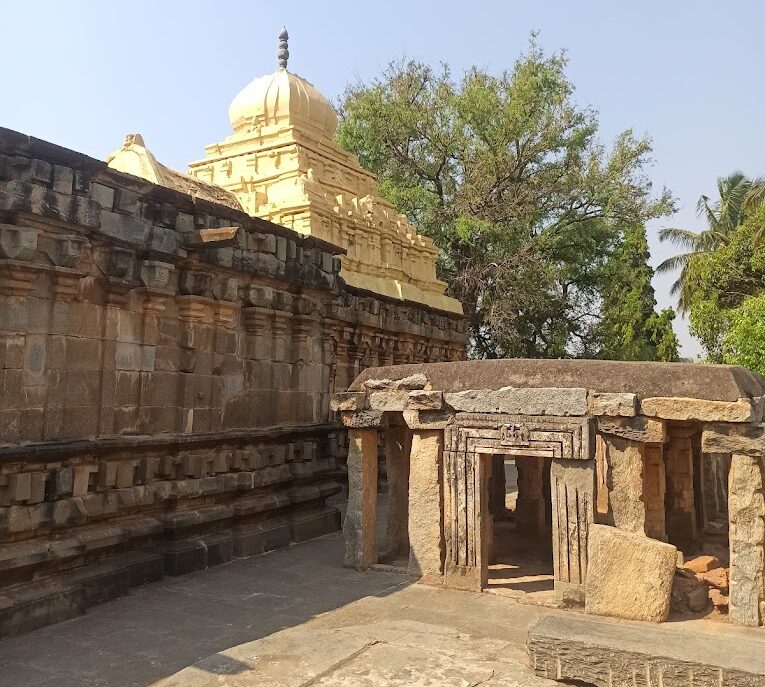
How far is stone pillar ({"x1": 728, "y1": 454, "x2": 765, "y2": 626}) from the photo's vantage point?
6316 mm

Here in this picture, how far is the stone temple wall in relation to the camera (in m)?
6.43

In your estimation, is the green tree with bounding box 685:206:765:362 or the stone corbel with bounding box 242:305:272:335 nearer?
the stone corbel with bounding box 242:305:272:335

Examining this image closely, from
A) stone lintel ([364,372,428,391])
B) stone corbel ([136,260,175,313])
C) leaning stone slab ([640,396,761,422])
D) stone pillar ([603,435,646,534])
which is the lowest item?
stone pillar ([603,435,646,534])

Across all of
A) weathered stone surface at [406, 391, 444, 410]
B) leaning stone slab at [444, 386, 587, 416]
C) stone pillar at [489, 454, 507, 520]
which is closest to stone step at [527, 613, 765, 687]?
leaning stone slab at [444, 386, 587, 416]

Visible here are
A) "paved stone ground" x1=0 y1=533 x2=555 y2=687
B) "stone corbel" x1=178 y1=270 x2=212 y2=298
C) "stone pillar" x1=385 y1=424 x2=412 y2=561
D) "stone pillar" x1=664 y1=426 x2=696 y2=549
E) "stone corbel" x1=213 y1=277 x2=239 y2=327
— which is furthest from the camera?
"stone pillar" x1=664 y1=426 x2=696 y2=549

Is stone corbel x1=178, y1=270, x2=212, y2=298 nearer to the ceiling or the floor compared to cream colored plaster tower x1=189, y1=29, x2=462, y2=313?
nearer to the floor

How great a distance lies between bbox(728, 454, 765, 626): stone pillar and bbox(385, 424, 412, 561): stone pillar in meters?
3.70

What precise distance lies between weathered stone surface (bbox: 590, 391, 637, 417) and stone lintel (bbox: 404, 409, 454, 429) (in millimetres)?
1469

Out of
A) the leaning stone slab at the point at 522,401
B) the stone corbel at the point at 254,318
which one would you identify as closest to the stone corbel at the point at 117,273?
the stone corbel at the point at 254,318

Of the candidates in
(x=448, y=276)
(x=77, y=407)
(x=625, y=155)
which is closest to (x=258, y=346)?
(x=77, y=407)

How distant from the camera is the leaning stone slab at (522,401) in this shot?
690 centimetres

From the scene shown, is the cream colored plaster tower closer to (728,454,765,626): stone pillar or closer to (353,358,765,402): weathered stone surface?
(353,358,765,402): weathered stone surface

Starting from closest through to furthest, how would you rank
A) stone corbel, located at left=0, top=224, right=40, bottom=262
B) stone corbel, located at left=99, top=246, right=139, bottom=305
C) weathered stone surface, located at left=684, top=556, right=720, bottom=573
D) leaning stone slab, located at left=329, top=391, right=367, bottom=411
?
stone corbel, located at left=0, top=224, right=40, bottom=262, weathered stone surface, located at left=684, top=556, right=720, bottom=573, stone corbel, located at left=99, top=246, right=139, bottom=305, leaning stone slab, located at left=329, top=391, right=367, bottom=411

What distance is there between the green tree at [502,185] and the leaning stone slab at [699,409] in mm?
16977
